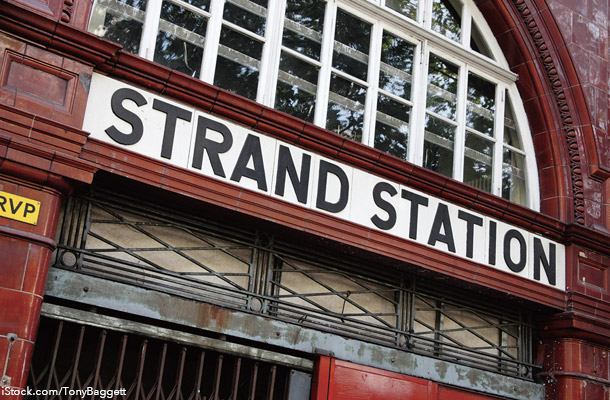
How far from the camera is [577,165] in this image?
10781mm

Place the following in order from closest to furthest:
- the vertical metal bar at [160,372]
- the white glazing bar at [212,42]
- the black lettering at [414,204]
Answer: the vertical metal bar at [160,372]
the white glazing bar at [212,42]
the black lettering at [414,204]

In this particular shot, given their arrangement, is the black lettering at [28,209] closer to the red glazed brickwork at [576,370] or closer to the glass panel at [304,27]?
the glass panel at [304,27]

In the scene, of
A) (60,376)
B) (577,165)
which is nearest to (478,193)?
(577,165)

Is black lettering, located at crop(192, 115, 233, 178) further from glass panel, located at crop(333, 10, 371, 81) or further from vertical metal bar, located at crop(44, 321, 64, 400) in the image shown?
glass panel, located at crop(333, 10, 371, 81)

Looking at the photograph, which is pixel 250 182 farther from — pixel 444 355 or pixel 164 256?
pixel 444 355

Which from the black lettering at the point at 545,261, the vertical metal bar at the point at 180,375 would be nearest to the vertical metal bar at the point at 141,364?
the vertical metal bar at the point at 180,375

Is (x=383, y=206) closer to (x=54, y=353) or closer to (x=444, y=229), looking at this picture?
(x=444, y=229)

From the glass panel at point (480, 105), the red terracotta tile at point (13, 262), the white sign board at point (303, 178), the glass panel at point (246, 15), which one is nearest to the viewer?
the red terracotta tile at point (13, 262)

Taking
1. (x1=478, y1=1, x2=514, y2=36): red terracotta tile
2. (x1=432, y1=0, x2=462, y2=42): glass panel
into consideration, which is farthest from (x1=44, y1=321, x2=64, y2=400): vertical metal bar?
(x1=478, y1=1, x2=514, y2=36): red terracotta tile

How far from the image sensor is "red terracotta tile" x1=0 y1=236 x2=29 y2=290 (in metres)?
6.35

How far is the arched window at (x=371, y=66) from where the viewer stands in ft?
27.5

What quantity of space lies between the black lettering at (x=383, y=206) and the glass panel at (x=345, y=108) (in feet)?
2.34

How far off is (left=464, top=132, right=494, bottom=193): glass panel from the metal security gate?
362 centimetres

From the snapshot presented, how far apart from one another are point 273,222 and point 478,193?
293cm
